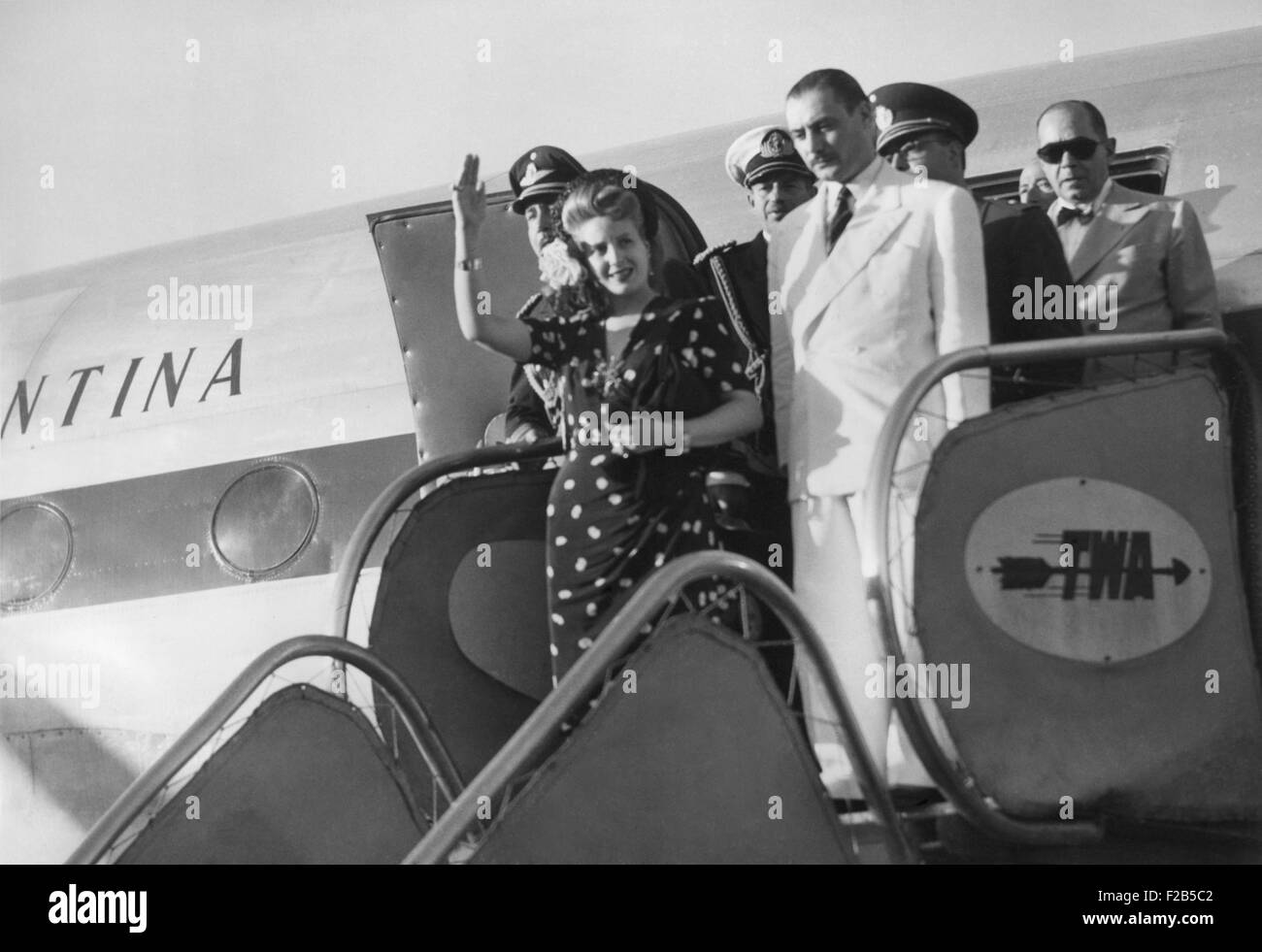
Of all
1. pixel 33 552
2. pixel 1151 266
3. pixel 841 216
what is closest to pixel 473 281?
pixel 841 216

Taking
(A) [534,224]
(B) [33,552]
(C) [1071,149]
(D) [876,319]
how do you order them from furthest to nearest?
(B) [33,552] → (A) [534,224] → (C) [1071,149] → (D) [876,319]

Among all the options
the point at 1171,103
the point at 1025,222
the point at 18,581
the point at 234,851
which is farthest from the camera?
the point at 18,581

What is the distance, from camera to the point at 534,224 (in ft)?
13.4

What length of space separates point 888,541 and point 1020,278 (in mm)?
786

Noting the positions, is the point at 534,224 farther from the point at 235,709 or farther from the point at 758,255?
the point at 235,709

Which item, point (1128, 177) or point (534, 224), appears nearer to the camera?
point (1128, 177)

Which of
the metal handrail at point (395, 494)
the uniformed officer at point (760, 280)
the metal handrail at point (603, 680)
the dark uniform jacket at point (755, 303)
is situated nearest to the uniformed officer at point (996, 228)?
the uniformed officer at point (760, 280)

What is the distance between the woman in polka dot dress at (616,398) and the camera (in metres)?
3.37

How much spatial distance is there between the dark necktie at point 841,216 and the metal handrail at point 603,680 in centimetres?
86

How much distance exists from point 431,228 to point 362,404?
0.60 metres

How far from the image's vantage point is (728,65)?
4250 mm

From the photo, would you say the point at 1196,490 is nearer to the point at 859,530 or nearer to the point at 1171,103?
the point at 859,530

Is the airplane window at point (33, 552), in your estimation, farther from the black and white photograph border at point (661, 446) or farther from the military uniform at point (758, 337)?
the military uniform at point (758, 337)

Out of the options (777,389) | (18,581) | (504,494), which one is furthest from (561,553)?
(18,581)
